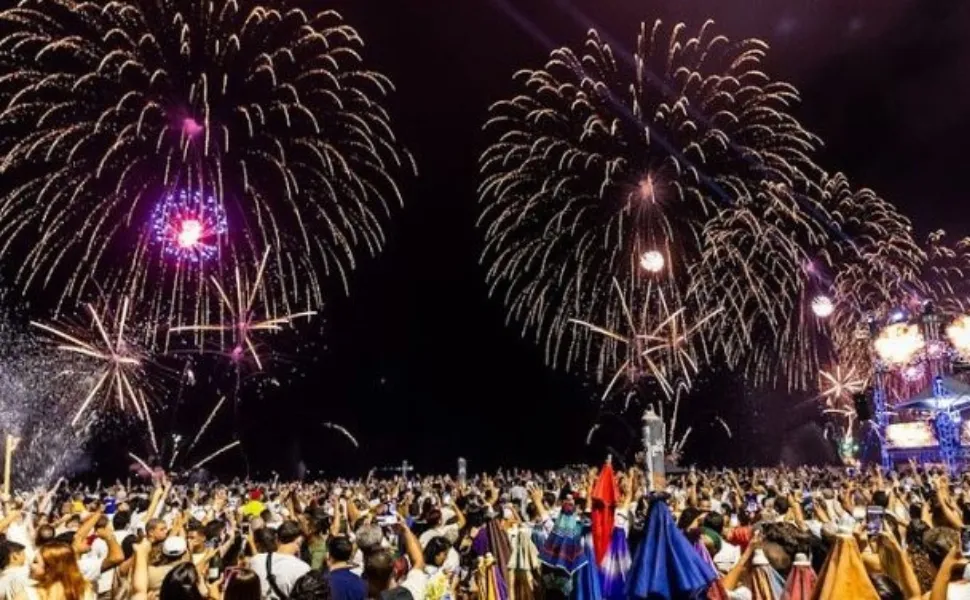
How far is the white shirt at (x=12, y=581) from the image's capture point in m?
6.41

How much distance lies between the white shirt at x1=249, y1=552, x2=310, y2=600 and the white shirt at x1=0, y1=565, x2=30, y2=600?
1.59 meters

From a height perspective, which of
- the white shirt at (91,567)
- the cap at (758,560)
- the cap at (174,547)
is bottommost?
the white shirt at (91,567)

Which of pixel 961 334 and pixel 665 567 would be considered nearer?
pixel 665 567

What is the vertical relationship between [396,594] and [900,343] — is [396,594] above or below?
below

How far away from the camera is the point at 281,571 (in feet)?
23.5

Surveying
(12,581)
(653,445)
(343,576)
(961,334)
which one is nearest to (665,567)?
(343,576)

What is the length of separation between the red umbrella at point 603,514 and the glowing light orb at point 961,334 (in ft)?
123

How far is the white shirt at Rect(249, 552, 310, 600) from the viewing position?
7.09m

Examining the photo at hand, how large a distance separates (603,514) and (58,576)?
3.78m

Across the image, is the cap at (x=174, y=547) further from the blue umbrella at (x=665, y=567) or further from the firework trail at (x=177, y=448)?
the firework trail at (x=177, y=448)

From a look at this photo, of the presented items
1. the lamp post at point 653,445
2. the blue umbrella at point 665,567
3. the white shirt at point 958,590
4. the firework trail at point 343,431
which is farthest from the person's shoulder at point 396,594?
the firework trail at point 343,431

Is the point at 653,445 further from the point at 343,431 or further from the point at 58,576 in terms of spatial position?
the point at 343,431

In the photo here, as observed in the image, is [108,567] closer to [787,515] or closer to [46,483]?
[787,515]

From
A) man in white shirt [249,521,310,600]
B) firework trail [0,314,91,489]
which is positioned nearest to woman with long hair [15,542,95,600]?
man in white shirt [249,521,310,600]
